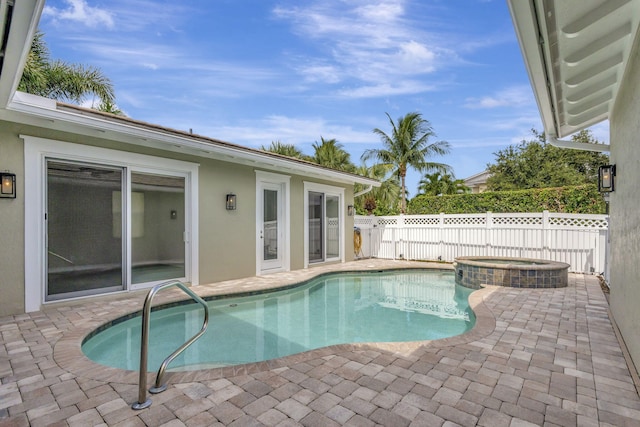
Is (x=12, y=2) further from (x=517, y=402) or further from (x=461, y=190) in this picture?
(x=461, y=190)

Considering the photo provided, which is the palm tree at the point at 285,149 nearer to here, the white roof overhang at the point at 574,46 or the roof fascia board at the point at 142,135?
the roof fascia board at the point at 142,135

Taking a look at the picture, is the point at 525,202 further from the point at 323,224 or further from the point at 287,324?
the point at 287,324

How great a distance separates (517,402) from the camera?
8.76ft

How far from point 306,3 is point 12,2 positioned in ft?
30.1

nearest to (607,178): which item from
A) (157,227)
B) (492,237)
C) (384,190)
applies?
(492,237)

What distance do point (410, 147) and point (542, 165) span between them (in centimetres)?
897

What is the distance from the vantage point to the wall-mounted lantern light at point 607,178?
501cm

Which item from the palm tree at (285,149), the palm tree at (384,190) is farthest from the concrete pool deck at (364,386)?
the palm tree at (285,149)

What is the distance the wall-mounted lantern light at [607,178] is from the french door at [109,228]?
789 centimetres

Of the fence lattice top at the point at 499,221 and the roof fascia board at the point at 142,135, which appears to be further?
the fence lattice top at the point at 499,221

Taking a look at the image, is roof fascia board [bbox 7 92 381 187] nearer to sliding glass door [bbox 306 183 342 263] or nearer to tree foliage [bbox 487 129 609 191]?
sliding glass door [bbox 306 183 342 263]

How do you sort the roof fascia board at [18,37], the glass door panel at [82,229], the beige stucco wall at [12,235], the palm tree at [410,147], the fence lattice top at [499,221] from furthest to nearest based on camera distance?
1. the palm tree at [410,147]
2. the fence lattice top at [499,221]
3. the glass door panel at [82,229]
4. the beige stucco wall at [12,235]
5. the roof fascia board at [18,37]

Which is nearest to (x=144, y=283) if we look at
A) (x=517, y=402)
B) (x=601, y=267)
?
(x=517, y=402)

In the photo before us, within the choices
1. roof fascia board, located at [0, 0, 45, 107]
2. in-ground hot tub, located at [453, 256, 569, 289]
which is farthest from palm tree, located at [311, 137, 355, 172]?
roof fascia board, located at [0, 0, 45, 107]
